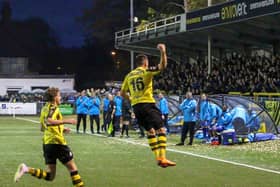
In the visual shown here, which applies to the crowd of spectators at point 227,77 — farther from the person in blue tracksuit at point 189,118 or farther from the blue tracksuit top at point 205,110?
the person in blue tracksuit at point 189,118

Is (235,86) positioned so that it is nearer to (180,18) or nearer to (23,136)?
(180,18)

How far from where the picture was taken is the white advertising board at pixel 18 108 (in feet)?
185

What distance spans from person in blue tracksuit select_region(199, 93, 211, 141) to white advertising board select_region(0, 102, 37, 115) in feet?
105

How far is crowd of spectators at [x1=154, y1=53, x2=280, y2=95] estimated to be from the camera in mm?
36469

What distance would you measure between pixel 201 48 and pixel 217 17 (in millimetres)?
15902

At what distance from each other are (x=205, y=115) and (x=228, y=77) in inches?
612

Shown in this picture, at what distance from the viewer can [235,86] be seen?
3944 centimetres

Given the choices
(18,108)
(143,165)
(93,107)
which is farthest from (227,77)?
(143,165)

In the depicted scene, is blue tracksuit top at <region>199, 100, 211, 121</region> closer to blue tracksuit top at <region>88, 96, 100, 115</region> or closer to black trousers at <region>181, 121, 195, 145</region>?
black trousers at <region>181, 121, 195, 145</region>

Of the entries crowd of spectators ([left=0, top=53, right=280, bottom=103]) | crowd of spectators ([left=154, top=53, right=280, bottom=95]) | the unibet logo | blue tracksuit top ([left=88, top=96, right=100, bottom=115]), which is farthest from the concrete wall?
blue tracksuit top ([left=88, top=96, right=100, bottom=115])

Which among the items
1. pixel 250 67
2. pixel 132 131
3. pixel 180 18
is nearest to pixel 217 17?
pixel 250 67

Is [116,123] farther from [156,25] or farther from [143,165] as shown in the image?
[156,25]

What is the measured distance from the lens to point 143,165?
1695 cm

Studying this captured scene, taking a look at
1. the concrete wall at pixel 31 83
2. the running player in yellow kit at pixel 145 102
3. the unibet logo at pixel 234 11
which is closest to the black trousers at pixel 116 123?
the unibet logo at pixel 234 11
